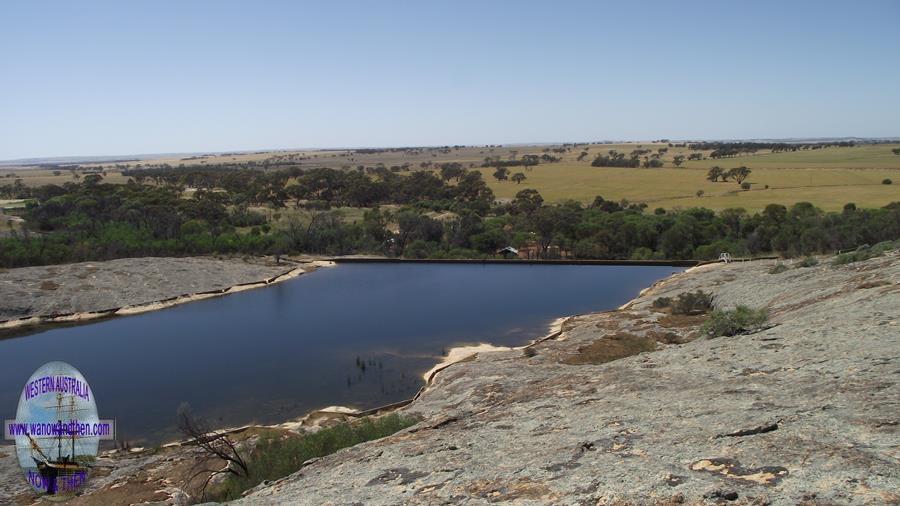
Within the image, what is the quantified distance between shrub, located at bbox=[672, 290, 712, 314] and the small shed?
23600 mm

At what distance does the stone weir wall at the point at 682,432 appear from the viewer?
7.77 meters

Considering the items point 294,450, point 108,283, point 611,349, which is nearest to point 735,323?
point 611,349

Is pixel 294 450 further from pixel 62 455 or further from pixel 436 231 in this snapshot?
pixel 436 231

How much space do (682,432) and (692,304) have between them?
66.3ft

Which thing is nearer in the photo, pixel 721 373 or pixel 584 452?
pixel 584 452

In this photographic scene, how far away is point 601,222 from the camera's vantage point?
54844 mm

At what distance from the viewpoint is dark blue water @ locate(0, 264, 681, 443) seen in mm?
23656

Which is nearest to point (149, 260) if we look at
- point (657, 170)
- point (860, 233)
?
point (860, 233)

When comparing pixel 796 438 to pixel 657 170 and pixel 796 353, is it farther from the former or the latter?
pixel 657 170

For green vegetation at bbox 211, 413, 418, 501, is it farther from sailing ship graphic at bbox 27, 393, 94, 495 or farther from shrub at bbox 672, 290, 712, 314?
shrub at bbox 672, 290, 712, 314

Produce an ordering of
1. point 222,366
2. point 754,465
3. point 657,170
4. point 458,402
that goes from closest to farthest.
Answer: point 754,465, point 458,402, point 222,366, point 657,170

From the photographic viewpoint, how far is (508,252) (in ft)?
173

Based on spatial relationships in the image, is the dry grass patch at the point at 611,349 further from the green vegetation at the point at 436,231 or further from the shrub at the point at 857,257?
the green vegetation at the point at 436,231

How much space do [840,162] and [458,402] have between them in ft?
416
